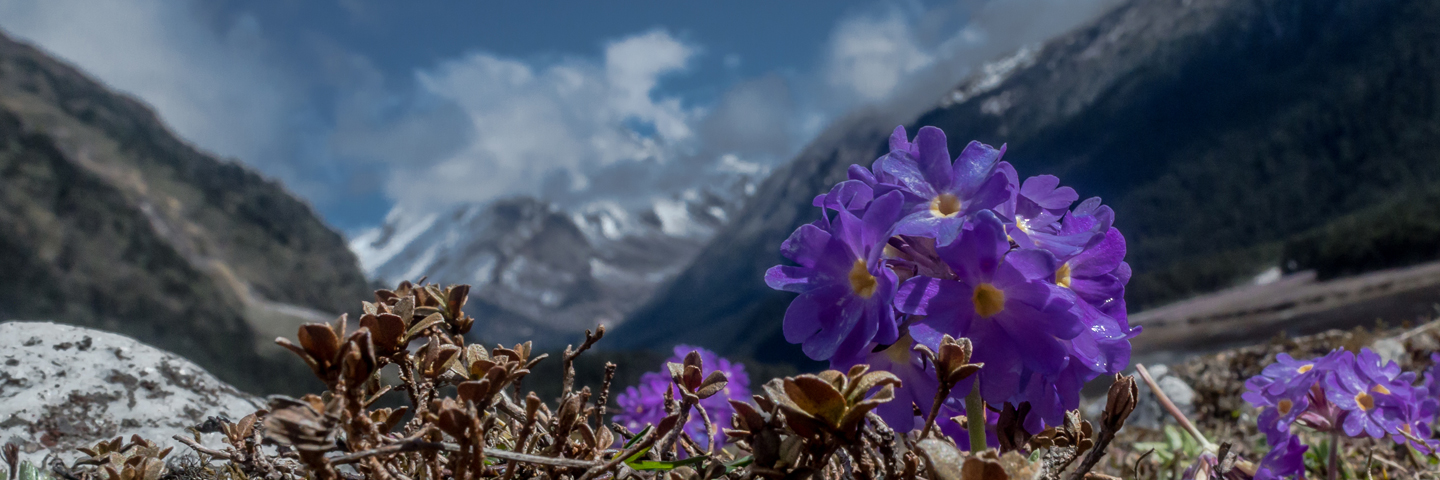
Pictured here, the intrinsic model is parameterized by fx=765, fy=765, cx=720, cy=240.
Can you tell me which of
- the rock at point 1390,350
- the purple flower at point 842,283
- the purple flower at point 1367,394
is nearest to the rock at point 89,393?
the purple flower at point 842,283

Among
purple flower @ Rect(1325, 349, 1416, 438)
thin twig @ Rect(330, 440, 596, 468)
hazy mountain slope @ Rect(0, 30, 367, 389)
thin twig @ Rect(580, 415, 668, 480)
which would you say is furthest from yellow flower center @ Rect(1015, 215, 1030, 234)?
hazy mountain slope @ Rect(0, 30, 367, 389)

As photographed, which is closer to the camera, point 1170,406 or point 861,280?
point 861,280

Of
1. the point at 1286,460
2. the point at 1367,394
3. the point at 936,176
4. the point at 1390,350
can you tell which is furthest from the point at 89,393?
the point at 1390,350

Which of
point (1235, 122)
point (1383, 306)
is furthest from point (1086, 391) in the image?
point (1235, 122)

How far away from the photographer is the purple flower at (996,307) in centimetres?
121

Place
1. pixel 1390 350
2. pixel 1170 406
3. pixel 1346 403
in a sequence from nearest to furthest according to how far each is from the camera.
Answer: pixel 1170 406 → pixel 1346 403 → pixel 1390 350

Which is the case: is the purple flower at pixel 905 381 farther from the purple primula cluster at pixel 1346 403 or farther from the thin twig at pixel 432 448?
the purple primula cluster at pixel 1346 403

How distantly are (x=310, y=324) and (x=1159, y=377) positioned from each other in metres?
5.69

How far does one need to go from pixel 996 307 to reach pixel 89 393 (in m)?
2.25

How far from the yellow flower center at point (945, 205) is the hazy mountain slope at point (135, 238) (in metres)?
40.9

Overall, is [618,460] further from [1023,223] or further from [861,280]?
[1023,223]

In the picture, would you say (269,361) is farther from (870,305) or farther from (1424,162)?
(1424,162)

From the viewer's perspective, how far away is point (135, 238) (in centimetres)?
4616

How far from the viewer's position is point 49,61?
207ft
